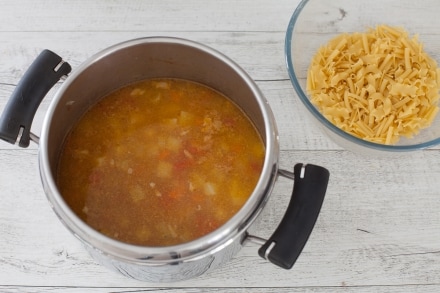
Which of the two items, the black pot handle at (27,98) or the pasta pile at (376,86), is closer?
the black pot handle at (27,98)

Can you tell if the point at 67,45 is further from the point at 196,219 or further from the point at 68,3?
the point at 196,219

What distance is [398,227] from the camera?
114cm

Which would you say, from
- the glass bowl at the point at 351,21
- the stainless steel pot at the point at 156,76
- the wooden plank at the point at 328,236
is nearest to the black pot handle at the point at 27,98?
the stainless steel pot at the point at 156,76

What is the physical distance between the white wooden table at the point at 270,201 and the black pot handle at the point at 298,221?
0.71 ft

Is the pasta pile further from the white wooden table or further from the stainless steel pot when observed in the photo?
the stainless steel pot

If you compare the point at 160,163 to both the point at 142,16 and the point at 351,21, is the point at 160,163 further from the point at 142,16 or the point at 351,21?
the point at 351,21

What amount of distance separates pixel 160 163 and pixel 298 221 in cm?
26

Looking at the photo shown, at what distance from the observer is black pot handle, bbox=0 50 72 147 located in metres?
0.91

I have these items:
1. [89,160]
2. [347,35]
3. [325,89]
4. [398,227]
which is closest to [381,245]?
[398,227]

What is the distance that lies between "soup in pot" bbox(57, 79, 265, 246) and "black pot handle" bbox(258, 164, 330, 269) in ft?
0.34

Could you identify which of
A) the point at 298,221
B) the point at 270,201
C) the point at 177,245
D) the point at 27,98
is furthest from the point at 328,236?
the point at 27,98

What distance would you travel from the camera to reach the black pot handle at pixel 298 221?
84cm

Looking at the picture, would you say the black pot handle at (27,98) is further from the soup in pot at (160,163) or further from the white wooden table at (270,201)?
the white wooden table at (270,201)

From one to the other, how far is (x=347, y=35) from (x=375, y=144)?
1.02 ft
